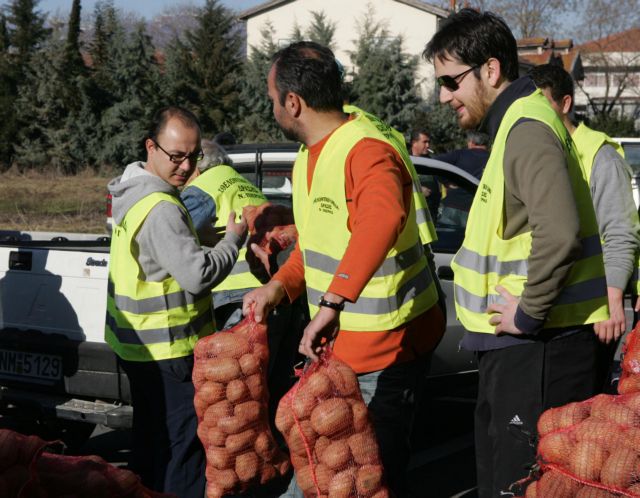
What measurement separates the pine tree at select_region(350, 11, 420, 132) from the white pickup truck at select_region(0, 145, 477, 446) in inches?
1415

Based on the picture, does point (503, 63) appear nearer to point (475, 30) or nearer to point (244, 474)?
point (475, 30)

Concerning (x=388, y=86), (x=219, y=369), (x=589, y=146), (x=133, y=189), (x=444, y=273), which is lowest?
(x=219, y=369)

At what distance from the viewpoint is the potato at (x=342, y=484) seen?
3.35 m

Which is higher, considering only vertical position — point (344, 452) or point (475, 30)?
point (475, 30)

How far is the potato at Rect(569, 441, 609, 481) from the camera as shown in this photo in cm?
262

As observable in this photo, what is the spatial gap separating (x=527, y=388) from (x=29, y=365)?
3.36 meters

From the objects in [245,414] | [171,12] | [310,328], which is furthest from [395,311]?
[171,12]

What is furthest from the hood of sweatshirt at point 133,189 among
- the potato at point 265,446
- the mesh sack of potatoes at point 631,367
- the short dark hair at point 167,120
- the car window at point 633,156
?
the car window at point 633,156

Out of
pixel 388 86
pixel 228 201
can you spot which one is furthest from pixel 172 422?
pixel 388 86

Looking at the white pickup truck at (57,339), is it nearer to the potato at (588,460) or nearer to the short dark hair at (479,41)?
the short dark hair at (479,41)

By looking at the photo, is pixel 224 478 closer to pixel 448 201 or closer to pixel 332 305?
pixel 332 305

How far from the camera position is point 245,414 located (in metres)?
4.13

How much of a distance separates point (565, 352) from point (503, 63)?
98 cm

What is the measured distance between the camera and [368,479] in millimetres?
3393
